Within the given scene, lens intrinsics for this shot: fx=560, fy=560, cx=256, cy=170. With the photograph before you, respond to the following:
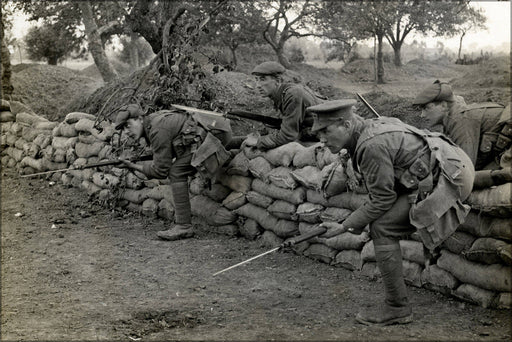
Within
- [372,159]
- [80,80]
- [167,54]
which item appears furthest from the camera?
[80,80]

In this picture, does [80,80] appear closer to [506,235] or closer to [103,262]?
[103,262]

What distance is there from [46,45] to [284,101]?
1594cm

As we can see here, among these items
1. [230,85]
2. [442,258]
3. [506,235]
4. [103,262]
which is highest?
[230,85]

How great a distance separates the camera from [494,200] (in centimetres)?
332

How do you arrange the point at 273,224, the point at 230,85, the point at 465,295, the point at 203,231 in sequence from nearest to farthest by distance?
the point at 465,295, the point at 273,224, the point at 203,231, the point at 230,85

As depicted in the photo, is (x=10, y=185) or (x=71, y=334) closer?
(x=71, y=334)

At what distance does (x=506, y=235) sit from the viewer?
128 inches

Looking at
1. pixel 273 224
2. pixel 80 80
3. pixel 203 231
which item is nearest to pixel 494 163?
pixel 273 224

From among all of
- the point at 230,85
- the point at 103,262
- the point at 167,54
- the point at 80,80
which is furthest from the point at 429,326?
the point at 80,80

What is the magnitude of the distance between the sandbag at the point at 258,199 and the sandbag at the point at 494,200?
1.92 m

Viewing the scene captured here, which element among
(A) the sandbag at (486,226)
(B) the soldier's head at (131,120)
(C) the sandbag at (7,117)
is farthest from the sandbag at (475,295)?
(C) the sandbag at (7,117)

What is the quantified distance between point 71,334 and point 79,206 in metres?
4.05

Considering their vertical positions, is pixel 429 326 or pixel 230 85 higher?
pixel 230 85

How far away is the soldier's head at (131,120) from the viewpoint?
541cm
